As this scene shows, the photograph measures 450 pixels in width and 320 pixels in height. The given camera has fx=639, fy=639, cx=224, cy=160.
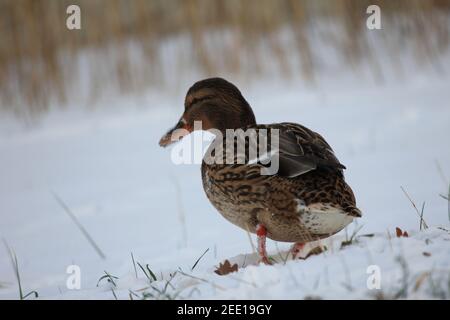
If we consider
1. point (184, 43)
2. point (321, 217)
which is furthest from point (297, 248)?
point (184, 43)

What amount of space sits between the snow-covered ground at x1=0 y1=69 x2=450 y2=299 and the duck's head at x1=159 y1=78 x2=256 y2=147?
688 mm

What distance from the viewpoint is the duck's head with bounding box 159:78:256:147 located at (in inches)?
131

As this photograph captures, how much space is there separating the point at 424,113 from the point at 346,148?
1.56 metres

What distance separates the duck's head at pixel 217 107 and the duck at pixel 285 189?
23 centimetres

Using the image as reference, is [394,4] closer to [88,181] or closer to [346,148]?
[346,148]

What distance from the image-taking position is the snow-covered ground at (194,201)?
232 centimetres

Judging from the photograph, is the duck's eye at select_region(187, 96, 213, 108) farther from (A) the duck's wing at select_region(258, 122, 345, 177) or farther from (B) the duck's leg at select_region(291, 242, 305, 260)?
(B) the duck's leg at select_region(291, 242, 305, 260)

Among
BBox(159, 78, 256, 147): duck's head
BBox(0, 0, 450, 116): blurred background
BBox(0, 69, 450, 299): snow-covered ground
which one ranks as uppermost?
BBox(0, 0, 450, 116): blurred background

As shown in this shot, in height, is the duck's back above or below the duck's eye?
below

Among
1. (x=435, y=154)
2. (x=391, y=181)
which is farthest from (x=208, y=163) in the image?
(x=435, y=154)

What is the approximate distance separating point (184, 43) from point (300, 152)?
752 cm

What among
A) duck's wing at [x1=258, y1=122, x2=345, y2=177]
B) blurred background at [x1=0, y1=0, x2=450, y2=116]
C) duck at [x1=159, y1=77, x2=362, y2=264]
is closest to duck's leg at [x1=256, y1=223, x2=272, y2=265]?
duck at [x1=159, y1=77, x2=362, y2=264]

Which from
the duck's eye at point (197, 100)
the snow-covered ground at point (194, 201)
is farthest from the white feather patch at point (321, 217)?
the duck's eye at point (197, 100)

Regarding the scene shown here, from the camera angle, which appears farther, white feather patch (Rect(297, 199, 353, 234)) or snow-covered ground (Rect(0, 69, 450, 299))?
white feather patch (Rect(297, 199, 353, 234))
